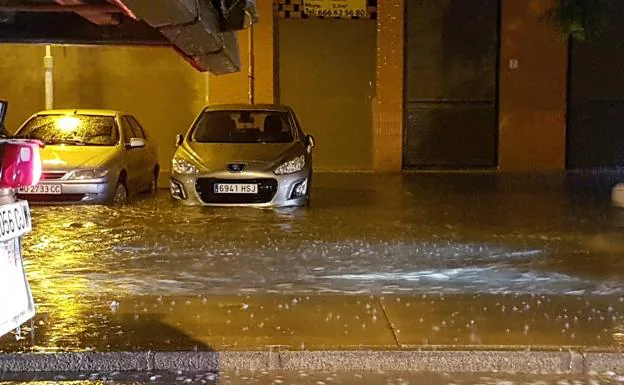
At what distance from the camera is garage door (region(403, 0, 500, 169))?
18750 mm

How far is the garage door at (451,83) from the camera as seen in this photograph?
18.8 meters

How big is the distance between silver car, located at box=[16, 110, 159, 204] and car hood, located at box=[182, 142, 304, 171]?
1056 millimetres

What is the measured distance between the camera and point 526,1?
18.7m

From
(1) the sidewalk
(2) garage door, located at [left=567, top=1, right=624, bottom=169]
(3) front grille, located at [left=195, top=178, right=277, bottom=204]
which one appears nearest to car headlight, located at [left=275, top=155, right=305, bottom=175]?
(3) front grille, located at [left=195, top=178, right=277, bottom=204]

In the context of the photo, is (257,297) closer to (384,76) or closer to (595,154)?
(384,76)

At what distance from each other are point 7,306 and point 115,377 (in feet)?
4.19

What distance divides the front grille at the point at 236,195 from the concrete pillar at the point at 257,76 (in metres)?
5.99

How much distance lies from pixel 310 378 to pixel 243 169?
658 cm

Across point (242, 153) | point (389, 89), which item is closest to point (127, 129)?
→ point (242, 153)

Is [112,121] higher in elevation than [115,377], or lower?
higher

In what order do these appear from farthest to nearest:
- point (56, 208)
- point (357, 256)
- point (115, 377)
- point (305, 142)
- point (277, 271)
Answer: point (305, 142), point (56, 208), point (357, 256), point (277, 271), point (115, 377)

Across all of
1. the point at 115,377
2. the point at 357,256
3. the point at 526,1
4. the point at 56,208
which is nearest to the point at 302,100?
the point at 526,1

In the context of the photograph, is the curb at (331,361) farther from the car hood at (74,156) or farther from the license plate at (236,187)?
the car hood at (74,156)

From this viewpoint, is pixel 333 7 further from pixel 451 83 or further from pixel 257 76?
pixel 451 83
